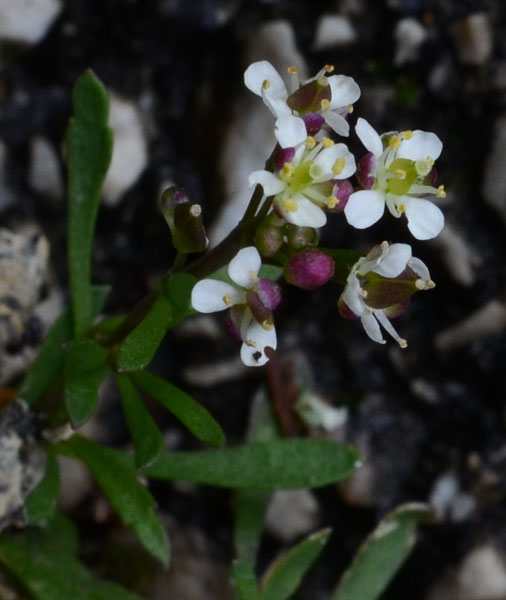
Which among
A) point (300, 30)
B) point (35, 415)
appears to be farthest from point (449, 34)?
point (35, 415)

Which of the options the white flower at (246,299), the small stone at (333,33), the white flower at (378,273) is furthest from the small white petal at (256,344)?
the small stone at (333,33)

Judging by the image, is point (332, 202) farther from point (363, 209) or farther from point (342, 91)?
point (342, 91)

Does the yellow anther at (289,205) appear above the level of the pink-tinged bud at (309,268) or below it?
above

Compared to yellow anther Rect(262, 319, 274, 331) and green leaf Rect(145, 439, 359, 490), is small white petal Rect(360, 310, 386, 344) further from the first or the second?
green leaf Rect(145, 439, 359, 490)

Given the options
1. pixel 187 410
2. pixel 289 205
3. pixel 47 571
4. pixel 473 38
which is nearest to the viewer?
pixel 289 205

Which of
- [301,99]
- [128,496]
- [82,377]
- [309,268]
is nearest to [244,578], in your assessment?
[128,496]

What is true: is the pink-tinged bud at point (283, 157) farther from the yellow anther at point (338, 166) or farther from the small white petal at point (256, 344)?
the small white petal at point (256, 344)
